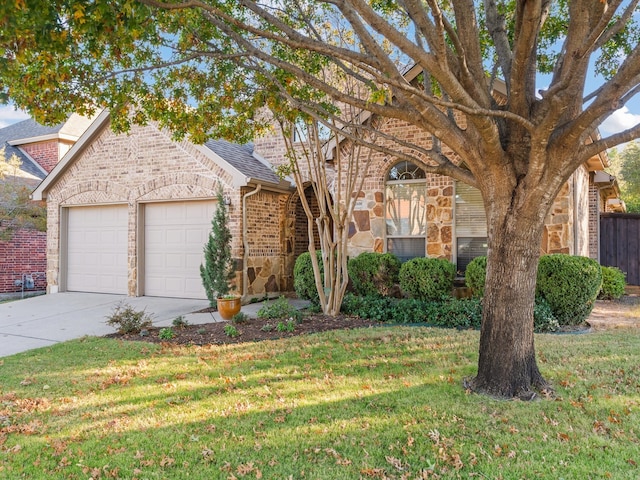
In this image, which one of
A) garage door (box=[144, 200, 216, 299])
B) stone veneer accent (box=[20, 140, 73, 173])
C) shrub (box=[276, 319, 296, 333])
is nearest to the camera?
shrub (box=[276, 319, 296, 333])

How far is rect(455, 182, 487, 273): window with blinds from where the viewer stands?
9320 millimetres

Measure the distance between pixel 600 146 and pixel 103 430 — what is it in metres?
4.93

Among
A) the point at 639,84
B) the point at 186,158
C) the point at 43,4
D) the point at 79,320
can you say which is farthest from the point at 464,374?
the point at 186,158

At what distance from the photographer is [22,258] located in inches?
605

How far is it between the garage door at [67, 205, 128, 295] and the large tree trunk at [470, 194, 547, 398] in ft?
35.5

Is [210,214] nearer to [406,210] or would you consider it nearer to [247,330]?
[247,330]

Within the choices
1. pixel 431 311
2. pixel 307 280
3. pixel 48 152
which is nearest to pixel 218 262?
pixel 307 280

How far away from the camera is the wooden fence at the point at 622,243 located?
1294 cm

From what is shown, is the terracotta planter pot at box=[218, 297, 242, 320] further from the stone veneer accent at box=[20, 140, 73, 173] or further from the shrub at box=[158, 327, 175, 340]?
the stone veneer accent at box=[20, 140, 73, 173]

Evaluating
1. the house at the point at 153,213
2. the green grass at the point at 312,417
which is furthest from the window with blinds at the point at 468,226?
the house at the point at 153,213

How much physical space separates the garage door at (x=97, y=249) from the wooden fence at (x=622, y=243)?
13.9 meters

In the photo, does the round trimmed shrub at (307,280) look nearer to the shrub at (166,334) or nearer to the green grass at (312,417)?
the shrub at (166,334)

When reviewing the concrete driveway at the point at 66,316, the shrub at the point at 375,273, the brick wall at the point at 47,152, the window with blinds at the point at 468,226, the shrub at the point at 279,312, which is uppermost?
the brick wall at the point at 47,152

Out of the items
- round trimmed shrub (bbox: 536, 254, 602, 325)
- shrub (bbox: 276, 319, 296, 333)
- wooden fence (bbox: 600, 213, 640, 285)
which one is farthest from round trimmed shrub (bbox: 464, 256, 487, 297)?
wooden fence (bbox: 600, 213, 640, 285)
